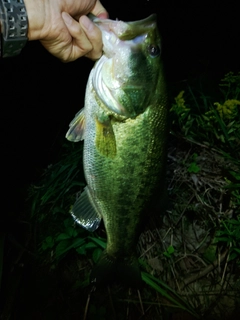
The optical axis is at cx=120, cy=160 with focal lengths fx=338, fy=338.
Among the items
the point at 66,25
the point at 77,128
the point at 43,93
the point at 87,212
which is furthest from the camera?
the point at 43,93

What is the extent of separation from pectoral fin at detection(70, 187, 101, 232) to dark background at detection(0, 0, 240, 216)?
1364 millimetres

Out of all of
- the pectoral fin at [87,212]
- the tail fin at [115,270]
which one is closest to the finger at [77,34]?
the pectoral fin at [87,212]

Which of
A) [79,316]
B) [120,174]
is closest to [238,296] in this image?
[79,316]

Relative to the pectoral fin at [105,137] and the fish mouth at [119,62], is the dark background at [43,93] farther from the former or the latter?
the fish mouth at [119,62]

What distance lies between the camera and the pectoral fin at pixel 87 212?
2.29m

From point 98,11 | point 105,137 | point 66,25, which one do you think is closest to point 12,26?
point 66,25

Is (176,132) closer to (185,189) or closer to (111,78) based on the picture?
(185,189)

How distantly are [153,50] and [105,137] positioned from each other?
1.89 ft

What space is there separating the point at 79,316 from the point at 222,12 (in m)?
6.13

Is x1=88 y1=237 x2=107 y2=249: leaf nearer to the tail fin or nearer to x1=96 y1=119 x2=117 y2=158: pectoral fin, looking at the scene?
the tail fin

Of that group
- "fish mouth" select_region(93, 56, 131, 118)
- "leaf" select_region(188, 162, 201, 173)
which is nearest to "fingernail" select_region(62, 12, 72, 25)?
"fish mouth" select_region(93, 56, 131, 118)

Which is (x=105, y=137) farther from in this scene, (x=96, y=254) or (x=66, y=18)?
(x=96, y=254)

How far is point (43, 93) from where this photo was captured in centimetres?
455

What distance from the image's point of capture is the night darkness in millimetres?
3811
